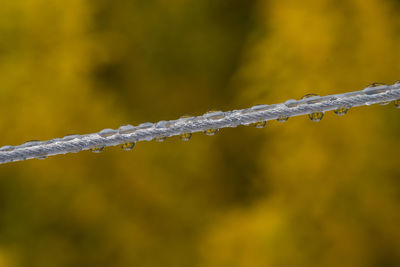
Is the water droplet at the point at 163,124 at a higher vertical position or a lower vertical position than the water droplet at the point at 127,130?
higher

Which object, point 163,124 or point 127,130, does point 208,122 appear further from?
point 127,130

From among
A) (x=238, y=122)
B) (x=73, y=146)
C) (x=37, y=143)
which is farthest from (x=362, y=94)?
(x=37, y=143)

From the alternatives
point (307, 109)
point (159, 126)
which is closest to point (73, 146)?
point (159, 126)

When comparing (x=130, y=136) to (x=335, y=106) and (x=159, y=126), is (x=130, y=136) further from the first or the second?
(x=335, y=106)

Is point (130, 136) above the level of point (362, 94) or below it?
below

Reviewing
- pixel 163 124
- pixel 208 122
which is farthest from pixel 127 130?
pixel 208 122

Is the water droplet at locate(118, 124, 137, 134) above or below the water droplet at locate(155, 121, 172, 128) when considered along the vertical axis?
below

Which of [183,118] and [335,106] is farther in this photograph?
[183,118]
